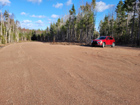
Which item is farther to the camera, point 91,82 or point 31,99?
point 91,82

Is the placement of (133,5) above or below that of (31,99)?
above

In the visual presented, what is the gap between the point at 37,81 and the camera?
3.43m

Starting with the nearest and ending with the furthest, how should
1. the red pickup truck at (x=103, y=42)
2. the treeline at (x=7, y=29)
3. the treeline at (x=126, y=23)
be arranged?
1. the red pickup truck at (x=103, y=42)
2. the treeline at (x=126, y=23)
3. the treeline at (x=7, y=29)

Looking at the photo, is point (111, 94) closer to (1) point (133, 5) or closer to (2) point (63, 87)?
(2) point (63, 87)

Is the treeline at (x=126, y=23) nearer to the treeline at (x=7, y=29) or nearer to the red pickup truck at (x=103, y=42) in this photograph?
the red pickup truck at (x=103, y=42)

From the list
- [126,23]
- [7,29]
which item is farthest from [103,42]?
[7,29]

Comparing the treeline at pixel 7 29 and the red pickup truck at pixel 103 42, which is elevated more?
the treeline at pixel 7 29

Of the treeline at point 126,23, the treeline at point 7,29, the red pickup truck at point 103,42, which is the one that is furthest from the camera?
the treeline at point 7,29

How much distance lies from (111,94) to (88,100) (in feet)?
2.33

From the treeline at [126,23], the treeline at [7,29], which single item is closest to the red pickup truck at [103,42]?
the treeline at [126,23]

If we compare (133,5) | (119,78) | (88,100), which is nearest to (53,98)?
(88,100)

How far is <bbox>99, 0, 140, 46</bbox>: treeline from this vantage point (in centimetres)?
2264

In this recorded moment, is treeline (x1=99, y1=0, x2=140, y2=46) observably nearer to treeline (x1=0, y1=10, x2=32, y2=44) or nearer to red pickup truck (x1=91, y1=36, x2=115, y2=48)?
red pickup truck (x1=91, y1=36, x2=115, y2=48)

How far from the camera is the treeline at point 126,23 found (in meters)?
22.6
